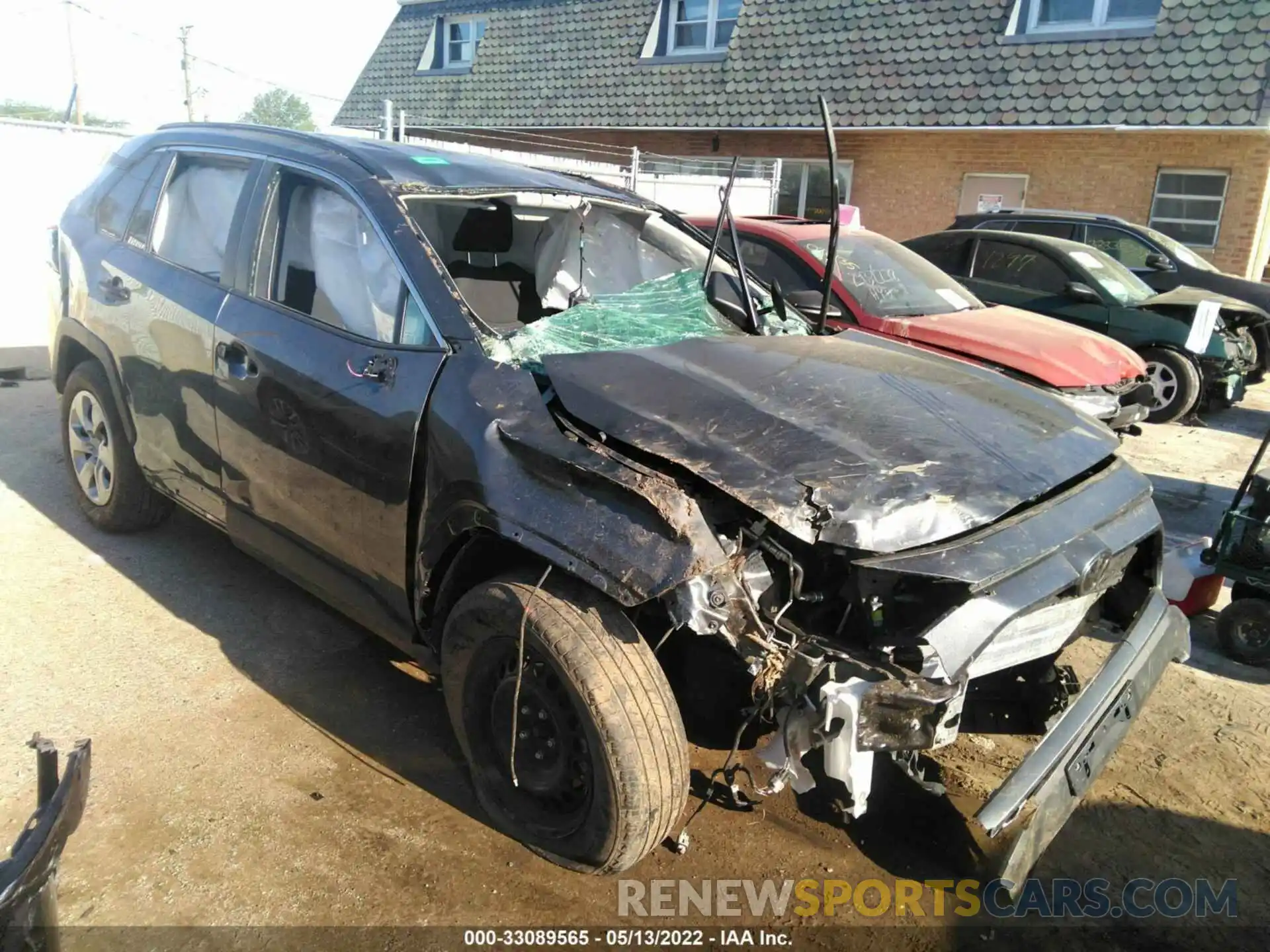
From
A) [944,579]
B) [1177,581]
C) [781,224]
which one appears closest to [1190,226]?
[781,224]

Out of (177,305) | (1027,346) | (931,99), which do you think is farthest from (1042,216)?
(177,305)

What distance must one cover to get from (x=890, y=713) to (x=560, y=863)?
1.05 metres

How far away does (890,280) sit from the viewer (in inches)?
274

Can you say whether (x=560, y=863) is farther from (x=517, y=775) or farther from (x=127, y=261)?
(x=127, y=261)

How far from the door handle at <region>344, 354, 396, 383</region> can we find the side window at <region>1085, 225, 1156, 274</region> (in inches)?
377

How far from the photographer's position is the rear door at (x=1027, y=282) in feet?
28.9

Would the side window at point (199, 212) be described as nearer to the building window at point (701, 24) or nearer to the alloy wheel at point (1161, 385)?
the alloy wheel at point (1161, 385)

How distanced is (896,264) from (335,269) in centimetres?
505

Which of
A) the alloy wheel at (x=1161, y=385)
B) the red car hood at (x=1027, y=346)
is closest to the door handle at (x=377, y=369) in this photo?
the red car hood at (x=1027, y=346)

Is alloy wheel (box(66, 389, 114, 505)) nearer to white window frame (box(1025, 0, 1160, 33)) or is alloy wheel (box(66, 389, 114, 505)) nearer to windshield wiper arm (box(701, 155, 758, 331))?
windshield wiper arm (box(701, 155, 758, 331))

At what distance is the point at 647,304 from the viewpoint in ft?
11.9

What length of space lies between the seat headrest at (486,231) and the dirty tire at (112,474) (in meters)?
1.77

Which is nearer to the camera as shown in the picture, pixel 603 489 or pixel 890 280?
pixel 603 489

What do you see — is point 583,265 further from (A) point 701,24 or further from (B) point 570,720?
(A) point 701,24
